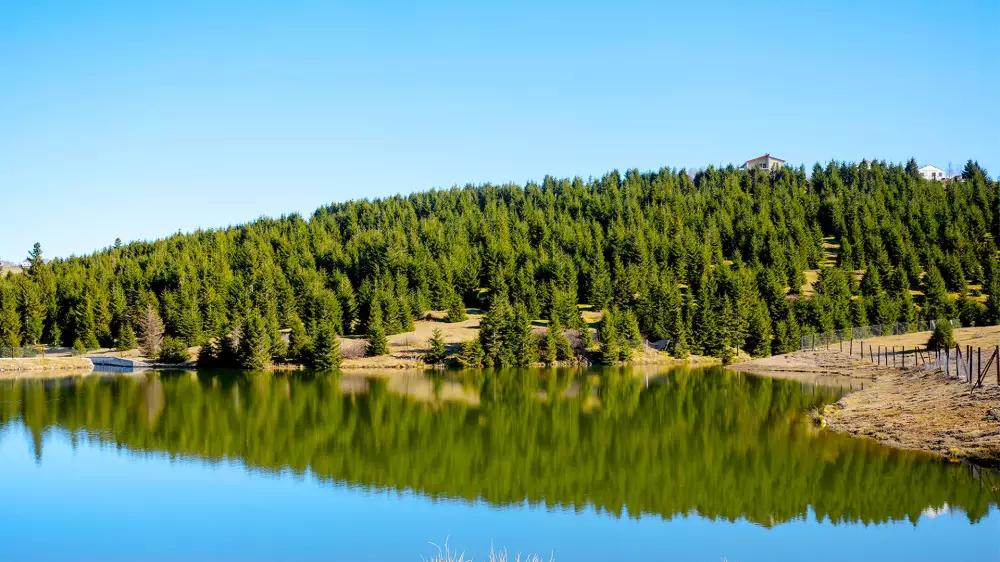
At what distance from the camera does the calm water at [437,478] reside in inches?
985

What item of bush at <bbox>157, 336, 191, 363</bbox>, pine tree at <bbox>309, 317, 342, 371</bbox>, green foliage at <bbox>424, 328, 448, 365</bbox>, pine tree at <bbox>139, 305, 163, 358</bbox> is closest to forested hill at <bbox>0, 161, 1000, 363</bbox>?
pine tree at <bbox>309, 317, 342, 371</bbox>

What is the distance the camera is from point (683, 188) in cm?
17762

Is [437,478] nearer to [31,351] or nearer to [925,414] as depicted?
[925,414]

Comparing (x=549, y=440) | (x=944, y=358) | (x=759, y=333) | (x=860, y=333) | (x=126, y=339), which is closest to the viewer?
(x=549, y=440)

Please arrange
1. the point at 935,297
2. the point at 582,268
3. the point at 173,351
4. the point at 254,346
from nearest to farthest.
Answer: the point at 254,346 < the point at 173,351 < the point at 935,297 < the point at 582,268

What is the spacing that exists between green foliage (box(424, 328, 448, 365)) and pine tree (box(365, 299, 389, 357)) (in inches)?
211

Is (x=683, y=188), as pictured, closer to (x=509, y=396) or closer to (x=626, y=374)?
(x=626, y=374)

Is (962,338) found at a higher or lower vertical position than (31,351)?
higher

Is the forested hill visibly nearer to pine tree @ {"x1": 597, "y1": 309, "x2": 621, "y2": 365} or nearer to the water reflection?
pine tree @ {"x1": 597, "y1": 309, "x2": 621, "y2": 365}

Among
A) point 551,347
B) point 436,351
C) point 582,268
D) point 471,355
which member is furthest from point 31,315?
point 582,268

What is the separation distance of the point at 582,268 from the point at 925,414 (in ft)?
265

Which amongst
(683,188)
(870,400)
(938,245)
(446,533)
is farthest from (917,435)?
(683,188)

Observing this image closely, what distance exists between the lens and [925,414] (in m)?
38.6

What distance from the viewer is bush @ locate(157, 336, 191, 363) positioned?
9312 cm
